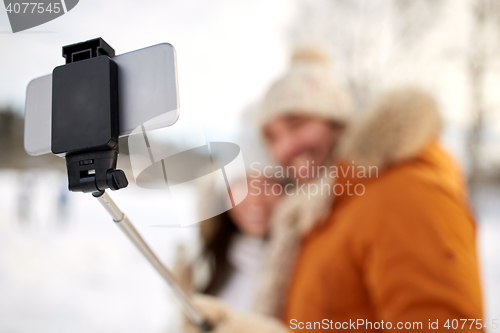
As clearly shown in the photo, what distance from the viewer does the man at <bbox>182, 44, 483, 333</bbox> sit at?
731 mm

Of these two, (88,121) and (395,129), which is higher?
(88,121)

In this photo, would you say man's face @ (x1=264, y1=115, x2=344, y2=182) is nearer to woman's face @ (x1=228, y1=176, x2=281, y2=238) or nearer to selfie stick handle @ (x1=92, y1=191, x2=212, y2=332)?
woman's face @ (x1=228, y1=176, x2=281, y2=238)

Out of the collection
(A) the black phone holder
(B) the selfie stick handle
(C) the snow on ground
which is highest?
(A) the black phone holder

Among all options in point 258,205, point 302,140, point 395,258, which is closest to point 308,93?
point 302,140

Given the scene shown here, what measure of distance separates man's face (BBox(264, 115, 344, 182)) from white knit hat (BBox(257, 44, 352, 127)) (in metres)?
0.03

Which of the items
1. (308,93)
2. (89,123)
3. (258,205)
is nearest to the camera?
(89,123)

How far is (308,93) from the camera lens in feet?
3.16

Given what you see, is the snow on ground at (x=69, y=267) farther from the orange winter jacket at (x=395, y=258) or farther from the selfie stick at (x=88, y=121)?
the selfie stick at (x=88, y=121)

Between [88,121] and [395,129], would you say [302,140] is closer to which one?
[395,129]

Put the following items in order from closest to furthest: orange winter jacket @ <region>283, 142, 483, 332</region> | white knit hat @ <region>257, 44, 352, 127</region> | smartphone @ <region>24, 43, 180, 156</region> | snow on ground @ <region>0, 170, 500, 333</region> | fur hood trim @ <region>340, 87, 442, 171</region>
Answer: smartphone @ <region>24, 43, 180, 156</region> < orange winter jacket @ <region>283, 142, 483, 332</region> < fur hood trim @ <region>340, 87, 442, 171</region> < white knit hat @ <region>257, 44, 352, 127</region> < snow on ground @ <region>0, 170, 500, 333</region>

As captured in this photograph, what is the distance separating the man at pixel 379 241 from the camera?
73cm

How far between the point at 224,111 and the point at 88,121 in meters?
0.74

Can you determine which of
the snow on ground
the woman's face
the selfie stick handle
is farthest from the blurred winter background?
the selfie stick handle

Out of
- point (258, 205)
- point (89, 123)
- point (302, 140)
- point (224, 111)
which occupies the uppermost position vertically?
point (89, 123)
